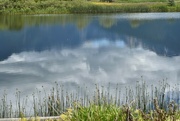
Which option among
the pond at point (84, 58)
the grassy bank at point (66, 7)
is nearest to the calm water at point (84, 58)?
the pond at point (84, 58)

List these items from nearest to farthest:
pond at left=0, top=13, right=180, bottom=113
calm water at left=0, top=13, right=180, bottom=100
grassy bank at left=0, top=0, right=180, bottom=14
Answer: pond at left=0, top=13, right=180, bottom=113
calm water at left=0, top=13, right=180, bottom=100
grassy bank at left=0, top=0, right=180, bottom=14

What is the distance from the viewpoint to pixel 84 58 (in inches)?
868

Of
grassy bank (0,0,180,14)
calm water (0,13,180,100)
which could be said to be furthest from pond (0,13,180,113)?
grassy bank (0,0,180,14)

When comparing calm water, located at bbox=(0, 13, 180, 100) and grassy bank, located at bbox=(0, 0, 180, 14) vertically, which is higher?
calm water, located at bbox=(0, 13, 180, 100)

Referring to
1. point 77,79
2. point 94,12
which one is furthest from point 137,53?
point 94,12

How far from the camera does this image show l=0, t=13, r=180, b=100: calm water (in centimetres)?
1639

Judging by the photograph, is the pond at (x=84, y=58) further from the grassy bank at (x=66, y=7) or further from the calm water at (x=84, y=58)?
the grassy bank at (x=66, y=7)

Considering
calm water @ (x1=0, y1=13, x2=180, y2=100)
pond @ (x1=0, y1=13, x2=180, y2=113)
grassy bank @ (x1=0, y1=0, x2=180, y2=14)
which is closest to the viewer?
pond @ (x1=0, y1=13, x2=180, y2=113)

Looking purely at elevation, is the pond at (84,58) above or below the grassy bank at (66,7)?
above

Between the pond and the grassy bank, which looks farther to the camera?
the grassy bank

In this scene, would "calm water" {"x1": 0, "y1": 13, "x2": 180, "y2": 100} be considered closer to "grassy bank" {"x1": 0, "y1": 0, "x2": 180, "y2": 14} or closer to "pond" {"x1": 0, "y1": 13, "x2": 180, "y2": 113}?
"pond" {"x1": 0, "y1": 13, "x2": 180, "y2": 113}

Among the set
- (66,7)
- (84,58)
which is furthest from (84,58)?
(66,7)

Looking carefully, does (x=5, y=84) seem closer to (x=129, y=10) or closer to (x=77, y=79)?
(x=77, y=79)

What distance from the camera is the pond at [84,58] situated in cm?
1627
